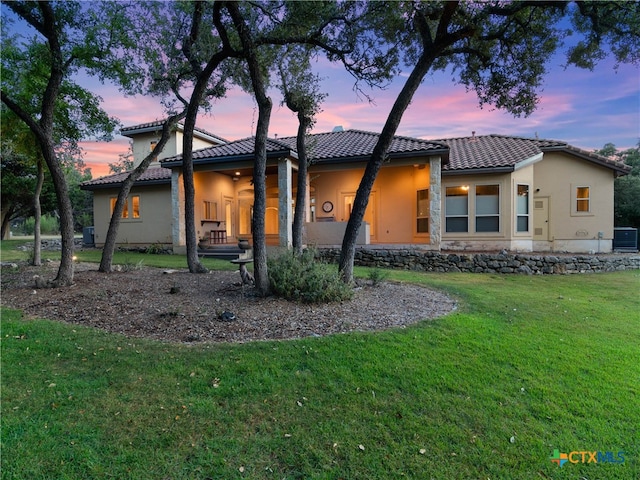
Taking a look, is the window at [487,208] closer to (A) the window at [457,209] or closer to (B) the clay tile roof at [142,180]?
(A) the window at [457,209]

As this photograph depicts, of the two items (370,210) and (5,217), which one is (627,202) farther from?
(5,217)

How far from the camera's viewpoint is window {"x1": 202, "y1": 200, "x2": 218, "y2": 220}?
15.5m

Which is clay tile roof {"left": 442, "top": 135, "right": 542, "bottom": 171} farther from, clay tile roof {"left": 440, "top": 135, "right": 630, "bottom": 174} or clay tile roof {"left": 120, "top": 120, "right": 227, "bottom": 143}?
clay tile roof {"left": 120, "top": 120, "right": 227, "bottom": 143}

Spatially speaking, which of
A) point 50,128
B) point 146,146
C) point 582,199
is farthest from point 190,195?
point 582,199

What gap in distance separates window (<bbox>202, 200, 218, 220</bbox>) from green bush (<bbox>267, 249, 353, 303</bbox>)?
10.0m

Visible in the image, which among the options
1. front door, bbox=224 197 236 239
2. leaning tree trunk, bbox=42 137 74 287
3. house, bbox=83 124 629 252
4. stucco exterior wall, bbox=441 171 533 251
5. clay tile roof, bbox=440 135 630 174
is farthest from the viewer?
front door, bbox=224 197 236 239

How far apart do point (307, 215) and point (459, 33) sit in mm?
9063

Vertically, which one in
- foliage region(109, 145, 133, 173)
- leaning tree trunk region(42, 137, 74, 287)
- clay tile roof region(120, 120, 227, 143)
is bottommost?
leaning tree trunk region(42, 137, 74, 287)

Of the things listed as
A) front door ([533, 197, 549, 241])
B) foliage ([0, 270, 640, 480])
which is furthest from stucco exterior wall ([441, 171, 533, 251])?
foliage ([0, 270, 640, 480])

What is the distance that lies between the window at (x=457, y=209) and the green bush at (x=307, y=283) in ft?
30.9

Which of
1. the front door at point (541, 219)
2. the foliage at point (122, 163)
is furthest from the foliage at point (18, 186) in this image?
the front door at point (541, 219)

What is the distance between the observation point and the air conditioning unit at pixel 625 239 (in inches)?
588

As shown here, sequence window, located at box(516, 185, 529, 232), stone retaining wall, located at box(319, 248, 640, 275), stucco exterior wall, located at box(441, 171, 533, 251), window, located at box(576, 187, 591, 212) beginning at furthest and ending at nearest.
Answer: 1. window, located at box(576, 187, 591, 212)
2. window, located at box(516, 185, 529, 232)
3. stucco exterior wall, located at box(441, 171, 533, 251)
4. stone retaining wall, located at box(319, 248, 640, 275)

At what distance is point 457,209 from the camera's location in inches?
560
